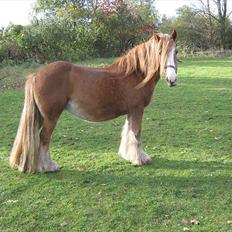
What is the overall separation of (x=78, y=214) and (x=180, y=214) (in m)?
1.14

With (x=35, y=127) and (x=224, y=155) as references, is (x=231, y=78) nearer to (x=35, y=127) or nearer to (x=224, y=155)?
(x=224, y=155)

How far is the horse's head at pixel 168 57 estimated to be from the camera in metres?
5.06

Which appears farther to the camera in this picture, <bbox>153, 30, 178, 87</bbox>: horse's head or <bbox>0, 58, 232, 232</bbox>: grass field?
<bbox>153, 30, 178, 87</bbox>: horse's head

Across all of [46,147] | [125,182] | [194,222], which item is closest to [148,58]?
[125,182]

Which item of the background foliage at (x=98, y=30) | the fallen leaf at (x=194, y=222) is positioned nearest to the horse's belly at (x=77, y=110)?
the fallen leaf at (x=194, y=222)

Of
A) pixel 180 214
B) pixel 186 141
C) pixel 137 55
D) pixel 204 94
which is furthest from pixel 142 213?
pixel 204 94

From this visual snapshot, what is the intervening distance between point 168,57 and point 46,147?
2.14 meters

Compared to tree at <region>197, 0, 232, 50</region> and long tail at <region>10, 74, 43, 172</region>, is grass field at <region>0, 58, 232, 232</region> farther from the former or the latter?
tree at <region>197, 0, 232, 50</region>

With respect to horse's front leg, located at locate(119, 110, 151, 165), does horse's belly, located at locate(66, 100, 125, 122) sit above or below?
above

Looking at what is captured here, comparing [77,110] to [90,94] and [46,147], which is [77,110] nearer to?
[90,94]

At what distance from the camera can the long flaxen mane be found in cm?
516

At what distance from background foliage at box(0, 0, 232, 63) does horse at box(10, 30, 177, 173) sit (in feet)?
56.3

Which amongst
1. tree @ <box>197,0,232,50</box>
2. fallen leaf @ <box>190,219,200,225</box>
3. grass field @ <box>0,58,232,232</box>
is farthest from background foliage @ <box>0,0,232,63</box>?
fallen leaf @ <box>190,219,200,225</box>

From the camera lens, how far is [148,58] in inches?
217
